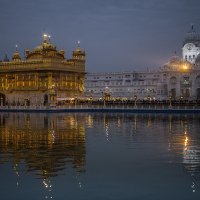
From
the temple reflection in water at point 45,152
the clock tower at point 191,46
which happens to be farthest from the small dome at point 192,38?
the temple reflection in water at point 45,152

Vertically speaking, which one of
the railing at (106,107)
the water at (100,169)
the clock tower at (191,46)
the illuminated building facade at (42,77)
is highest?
A: the clock tower at (191,46)

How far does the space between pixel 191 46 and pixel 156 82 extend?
22.8 m

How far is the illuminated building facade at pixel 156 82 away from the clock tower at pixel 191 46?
947 mm

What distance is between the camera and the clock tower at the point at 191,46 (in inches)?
5290

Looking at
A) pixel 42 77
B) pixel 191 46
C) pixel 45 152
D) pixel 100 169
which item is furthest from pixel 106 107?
pixel 191 46

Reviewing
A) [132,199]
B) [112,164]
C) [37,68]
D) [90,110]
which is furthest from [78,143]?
[37,68]

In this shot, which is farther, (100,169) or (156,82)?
(156,82)

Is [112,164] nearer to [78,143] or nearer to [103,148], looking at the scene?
[103,148]

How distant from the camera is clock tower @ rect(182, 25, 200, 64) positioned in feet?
441

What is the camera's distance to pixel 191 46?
13488cm

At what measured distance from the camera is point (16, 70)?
75375 millimetres

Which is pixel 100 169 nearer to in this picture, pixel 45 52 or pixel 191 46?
pixel 45 52

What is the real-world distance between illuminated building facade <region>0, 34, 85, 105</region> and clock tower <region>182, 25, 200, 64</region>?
206ft

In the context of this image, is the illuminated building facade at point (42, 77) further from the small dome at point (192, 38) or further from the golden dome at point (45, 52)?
the small dome at point (192, 38)
